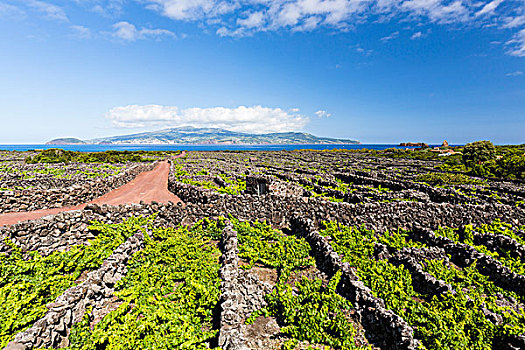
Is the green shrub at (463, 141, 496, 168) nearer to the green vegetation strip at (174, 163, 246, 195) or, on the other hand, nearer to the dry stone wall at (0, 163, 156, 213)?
the green vegetation strip at (174, 163, 246, 195)

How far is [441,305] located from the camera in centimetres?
916

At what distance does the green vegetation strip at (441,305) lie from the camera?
25.0 ft

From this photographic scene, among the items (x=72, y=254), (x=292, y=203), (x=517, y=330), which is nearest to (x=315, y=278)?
(x=517, y=330)

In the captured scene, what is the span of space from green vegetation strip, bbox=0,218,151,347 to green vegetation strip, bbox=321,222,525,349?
12.5m

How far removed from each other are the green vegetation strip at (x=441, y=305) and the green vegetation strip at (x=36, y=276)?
12.5 metres

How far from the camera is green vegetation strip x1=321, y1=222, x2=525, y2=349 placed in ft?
25.0

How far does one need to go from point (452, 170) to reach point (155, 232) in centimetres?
5746

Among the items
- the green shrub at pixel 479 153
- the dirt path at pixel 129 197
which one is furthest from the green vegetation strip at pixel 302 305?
the green shrub at pixel 479 153

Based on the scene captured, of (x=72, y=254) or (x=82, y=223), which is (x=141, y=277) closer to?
(x=72, y=254)

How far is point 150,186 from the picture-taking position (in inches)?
1442

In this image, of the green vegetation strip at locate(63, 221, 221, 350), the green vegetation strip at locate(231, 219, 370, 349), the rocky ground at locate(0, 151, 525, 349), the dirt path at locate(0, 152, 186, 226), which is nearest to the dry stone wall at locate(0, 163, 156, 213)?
the dirt path at locate(0, 152, 186, 226)

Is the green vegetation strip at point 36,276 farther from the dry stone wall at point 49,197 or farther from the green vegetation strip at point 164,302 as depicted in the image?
the dry stone wall at point 49,197

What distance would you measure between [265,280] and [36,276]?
9.91 meters

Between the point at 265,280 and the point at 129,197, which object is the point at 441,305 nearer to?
the point at 265,280
